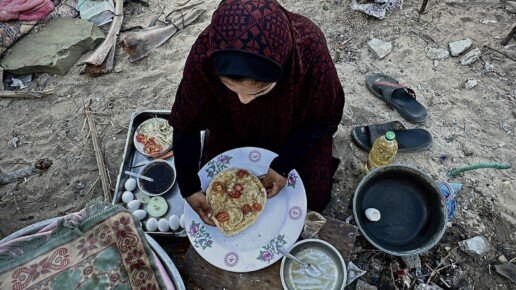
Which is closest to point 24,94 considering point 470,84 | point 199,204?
point 199,204

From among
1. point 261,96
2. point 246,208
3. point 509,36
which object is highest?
point 261,96

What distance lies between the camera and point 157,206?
2527 mm

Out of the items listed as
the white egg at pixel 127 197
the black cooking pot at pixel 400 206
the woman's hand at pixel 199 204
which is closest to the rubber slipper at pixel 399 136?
the black cooking pot at pixel 400 206

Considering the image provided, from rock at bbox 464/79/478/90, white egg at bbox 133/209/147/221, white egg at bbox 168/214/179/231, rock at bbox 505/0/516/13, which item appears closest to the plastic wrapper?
white egg at bbox 168/214/179/231

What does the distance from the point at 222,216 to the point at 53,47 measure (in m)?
3.17

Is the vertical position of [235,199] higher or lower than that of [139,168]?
higher

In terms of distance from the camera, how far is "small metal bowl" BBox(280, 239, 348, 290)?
1735 mm

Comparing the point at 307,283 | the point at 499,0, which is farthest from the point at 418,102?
the point at 307,283

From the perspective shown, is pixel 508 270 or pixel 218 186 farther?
pixel 508 270

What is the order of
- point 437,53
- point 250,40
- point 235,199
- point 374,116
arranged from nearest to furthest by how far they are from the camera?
point 250,40 → point 235,199 → point 374,116 → point 437,53

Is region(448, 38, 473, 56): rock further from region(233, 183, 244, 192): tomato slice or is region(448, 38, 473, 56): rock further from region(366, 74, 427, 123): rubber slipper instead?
region(233, 183, 244, 192): tomato slice

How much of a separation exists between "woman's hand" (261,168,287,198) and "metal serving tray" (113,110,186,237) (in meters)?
0.72

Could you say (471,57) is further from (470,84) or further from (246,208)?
(246,208)

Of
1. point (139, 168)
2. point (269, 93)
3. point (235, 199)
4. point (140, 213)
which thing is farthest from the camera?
point (139, 168)
